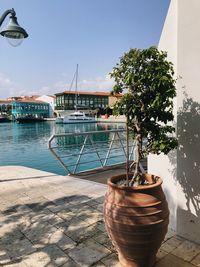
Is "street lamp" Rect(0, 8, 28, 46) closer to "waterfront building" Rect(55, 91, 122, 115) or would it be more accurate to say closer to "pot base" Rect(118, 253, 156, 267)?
"pot base" Rect(118, 253, 156, 267)

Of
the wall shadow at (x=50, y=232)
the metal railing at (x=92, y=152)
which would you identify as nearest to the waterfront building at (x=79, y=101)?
the metal railing at (x=92, y=152)

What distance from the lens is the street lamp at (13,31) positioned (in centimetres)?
324

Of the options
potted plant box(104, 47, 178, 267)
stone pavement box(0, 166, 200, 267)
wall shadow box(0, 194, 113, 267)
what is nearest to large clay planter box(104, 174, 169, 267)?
potted plant box(104, 47, 178, 267)

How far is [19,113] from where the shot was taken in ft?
183

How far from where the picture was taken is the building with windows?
60.6 meters

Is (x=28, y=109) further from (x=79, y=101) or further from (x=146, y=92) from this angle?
(x=146, y=92)

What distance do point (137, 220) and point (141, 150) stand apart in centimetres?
59

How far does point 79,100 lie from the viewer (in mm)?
63250

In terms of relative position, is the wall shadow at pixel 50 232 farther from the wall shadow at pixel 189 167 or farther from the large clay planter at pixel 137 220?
the wall shadow at pixel 189 167

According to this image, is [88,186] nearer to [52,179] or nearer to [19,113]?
[52,179]

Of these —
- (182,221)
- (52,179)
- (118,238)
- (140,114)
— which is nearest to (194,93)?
(140,114)

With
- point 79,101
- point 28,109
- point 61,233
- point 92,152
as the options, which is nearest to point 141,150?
point 61,233

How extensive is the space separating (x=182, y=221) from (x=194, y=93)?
123cm

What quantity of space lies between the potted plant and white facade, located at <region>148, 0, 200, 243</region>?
27cm
